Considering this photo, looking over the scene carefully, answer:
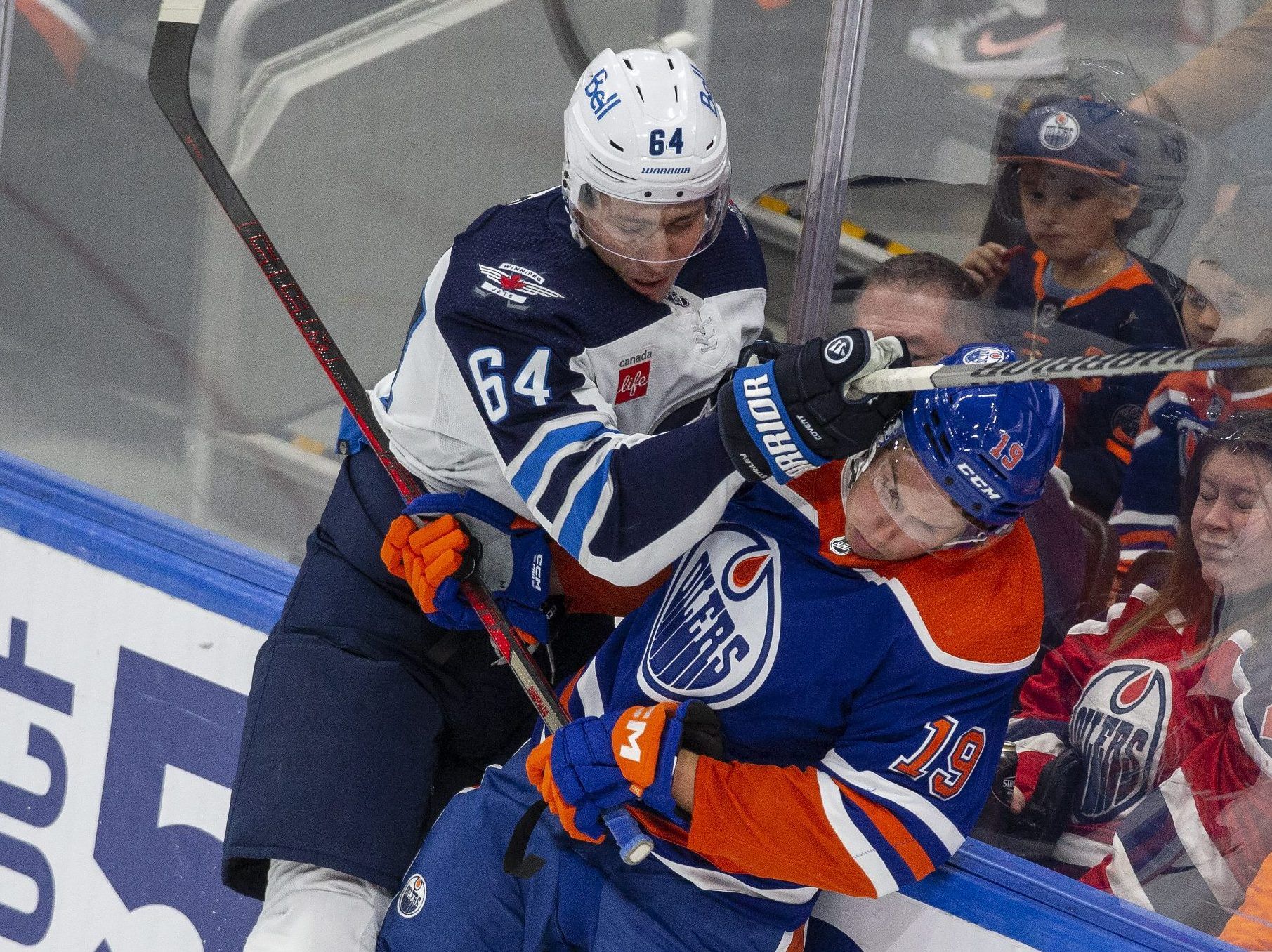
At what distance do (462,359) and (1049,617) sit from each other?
82 centimetres

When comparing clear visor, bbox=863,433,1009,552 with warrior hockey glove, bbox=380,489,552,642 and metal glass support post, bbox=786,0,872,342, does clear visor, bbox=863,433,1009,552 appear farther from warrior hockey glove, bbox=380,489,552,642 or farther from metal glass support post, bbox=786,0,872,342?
metal glass support post, bbox=786,0,872,342

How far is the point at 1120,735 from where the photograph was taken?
1.72 meters

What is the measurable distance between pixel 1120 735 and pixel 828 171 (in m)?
0.89

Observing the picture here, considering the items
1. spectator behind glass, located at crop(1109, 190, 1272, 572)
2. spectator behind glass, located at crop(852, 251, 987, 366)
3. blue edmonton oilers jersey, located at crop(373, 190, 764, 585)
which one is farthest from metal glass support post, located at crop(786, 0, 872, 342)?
spectator behind glass, located at crop(1109, 190, 1272, 572)

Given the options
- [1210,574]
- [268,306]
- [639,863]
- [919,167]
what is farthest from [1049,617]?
[268,306]

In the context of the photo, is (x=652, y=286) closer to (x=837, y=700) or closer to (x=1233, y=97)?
(x=837, y=700)

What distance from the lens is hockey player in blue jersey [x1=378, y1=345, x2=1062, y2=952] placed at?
146cm

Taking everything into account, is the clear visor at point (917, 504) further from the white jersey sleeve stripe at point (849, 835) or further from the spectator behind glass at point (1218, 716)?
the spectator behind glass at point (1218, 716)

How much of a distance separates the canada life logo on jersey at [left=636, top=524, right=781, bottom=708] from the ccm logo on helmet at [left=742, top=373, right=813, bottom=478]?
0.23m

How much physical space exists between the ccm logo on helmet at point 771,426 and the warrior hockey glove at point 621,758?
32 centimetres

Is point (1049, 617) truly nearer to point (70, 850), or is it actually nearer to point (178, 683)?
point (178, 683)

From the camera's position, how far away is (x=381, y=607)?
1.93 m

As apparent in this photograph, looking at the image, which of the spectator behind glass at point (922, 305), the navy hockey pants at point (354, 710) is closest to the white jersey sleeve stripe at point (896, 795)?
the navy hockey pants at point (354, 710)

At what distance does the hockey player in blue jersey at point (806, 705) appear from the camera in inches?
57.5
